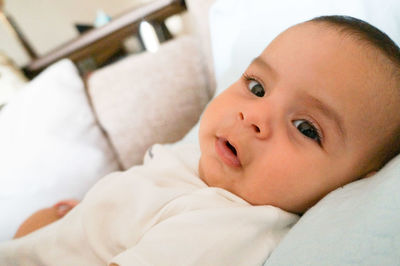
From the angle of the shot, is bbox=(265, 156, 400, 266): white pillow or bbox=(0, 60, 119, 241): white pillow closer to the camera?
bbox=(265, 156, 400, 266): white pillow

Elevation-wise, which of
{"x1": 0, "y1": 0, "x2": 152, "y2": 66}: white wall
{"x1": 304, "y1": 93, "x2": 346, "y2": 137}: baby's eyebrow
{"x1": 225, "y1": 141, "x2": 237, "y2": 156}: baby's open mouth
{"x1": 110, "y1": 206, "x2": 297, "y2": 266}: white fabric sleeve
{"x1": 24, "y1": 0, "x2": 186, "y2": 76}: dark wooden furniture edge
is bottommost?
{"x1": 110, "y1": 206, "x2": 297, "y2": 266}: white fabric sleeve

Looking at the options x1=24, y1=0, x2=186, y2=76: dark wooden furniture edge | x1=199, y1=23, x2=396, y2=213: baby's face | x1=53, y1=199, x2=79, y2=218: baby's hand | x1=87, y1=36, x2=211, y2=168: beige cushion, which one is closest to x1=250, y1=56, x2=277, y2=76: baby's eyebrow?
x1=199, y1=23, x2=396, y2=213: baby's face

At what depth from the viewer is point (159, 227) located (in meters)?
0.52

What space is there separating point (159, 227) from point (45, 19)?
9.41 feet

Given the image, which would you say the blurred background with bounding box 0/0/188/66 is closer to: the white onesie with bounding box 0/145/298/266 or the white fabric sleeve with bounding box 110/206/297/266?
the white onesie with bounding box 0/145/298/266

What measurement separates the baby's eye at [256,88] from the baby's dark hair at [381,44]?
7.1 inches

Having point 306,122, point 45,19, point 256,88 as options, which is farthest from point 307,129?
point 45,19

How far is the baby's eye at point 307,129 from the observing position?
536 millimetres

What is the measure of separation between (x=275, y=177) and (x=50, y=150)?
0.82 metres

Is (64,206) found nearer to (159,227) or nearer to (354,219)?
(159,227)

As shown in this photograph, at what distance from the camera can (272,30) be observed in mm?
802

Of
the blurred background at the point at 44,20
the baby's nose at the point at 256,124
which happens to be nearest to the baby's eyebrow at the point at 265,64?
the baby's nose at the point at 256,124

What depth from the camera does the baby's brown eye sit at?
1.98 feet

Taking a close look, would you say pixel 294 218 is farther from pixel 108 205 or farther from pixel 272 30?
pixel 272 30
